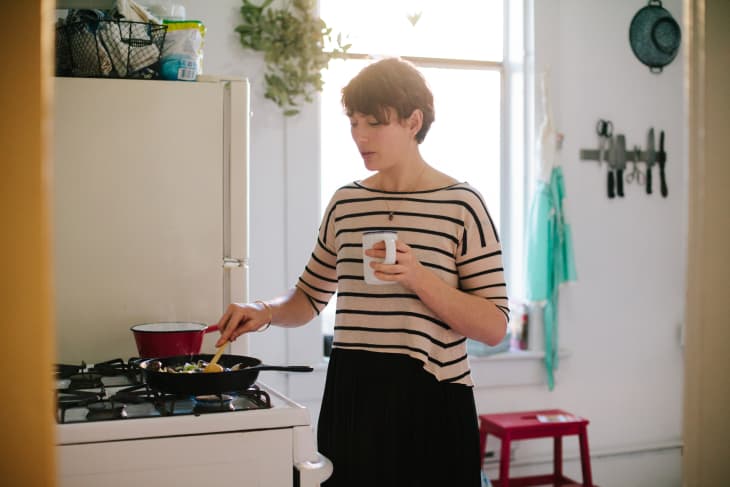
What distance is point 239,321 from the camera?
59.5 inches

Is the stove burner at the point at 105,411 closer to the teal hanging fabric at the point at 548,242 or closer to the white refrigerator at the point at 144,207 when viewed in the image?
the white refrigerator at the point at 144,207

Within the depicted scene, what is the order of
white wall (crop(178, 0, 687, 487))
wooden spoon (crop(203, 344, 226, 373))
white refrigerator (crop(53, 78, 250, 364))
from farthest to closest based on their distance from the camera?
1. white wall (crop(178, 0, 687, 487))
2. white refrigerator (crop(53, 78, 250, 364))
3. wooden spoon (crop(203, 344, 226, 373))

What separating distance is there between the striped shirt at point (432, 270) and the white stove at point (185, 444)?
14.2 inches

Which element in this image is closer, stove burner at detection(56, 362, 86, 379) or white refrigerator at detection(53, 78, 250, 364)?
stove burner at detection(56, 362, 86, 379)

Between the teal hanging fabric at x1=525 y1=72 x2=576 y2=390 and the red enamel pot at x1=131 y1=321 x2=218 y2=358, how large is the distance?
2.11m

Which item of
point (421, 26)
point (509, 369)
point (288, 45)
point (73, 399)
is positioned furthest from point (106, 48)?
point (509, 369)

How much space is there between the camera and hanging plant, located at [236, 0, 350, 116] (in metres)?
3.02

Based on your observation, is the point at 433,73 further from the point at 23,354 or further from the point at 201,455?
the point at 23,354

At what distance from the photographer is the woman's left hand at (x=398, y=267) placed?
1.36 meters

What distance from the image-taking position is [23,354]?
0.39 m

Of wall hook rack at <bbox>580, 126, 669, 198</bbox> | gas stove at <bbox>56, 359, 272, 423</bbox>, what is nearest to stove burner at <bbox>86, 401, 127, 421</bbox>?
gas stove at <bbox>56, 359, 272, 423</bbox>

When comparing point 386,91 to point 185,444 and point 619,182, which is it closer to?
point 185,444

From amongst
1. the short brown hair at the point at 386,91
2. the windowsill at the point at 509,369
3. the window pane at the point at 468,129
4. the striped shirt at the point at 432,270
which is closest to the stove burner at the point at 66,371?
the striped shirt at the point at 432,270

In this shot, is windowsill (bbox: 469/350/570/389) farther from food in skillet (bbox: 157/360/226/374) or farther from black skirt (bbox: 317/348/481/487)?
food in skillet (bbox: 157/360/226/374)
